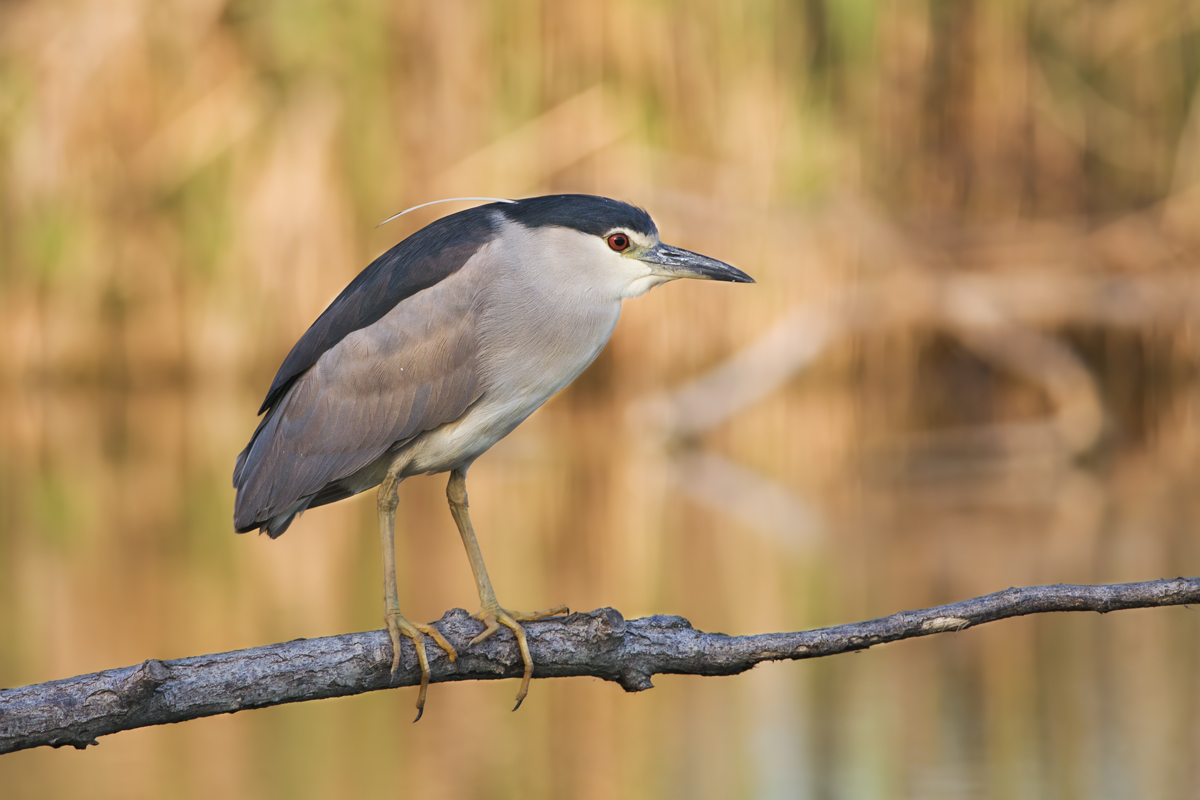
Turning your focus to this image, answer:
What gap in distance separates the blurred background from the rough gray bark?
2925mm

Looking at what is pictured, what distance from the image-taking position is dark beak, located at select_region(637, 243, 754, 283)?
318 cm

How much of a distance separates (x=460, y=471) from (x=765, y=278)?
625cm

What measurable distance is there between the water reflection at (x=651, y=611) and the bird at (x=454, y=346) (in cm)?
144

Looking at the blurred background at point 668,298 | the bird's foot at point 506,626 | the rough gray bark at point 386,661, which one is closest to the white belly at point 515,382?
the bird's foot at point 506,626

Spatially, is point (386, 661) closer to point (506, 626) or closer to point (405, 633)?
point (405, 633)

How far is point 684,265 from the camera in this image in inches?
126

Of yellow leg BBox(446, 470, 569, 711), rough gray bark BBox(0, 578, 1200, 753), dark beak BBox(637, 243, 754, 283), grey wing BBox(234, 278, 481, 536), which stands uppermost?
dark beak BBox(637, 243, 754, 283)

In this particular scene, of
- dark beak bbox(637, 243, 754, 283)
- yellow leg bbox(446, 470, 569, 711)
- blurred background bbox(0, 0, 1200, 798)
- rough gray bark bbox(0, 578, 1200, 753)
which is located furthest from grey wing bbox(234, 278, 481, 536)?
blurred background bbox(0, 0, 1200, 798)

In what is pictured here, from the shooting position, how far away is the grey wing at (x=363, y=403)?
10.1 ft

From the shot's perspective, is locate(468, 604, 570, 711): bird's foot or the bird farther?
the bird

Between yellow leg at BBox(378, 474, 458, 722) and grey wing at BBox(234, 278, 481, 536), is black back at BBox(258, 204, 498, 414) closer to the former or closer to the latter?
grey wing at BBox(234, 278, 481, 536)

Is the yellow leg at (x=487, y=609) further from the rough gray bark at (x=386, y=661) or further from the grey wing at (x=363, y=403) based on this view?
the grey wing at (x=363, y=403)

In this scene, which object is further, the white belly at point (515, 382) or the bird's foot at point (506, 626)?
the white belly at point (515, 382)

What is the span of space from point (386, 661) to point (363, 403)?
74cm
